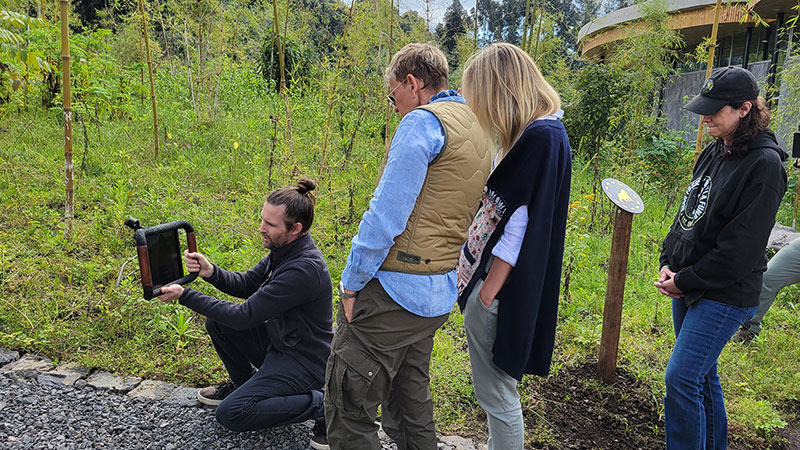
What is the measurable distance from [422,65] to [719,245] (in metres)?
1.25

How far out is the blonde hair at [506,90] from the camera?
1.69 meters

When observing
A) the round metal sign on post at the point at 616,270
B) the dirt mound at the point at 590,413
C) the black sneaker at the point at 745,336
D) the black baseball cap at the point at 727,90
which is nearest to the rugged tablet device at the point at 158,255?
the dirt mound at the point at 590,413

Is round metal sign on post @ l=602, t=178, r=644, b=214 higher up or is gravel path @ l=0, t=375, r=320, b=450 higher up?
round metal sign on post @ l=602, t=178, r=644, b=214

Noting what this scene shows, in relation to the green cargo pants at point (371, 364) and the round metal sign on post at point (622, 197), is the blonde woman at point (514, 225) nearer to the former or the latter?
the green cargo pants at point (371, 364)

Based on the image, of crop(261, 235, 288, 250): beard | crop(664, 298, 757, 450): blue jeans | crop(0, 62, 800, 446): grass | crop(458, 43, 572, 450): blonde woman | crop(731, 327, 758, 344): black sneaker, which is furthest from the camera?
crop(731, 327, 758, 344): black sneaker

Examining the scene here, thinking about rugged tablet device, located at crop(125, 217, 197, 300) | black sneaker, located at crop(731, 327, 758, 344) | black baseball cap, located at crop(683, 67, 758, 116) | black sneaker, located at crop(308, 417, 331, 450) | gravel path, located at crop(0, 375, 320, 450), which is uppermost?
black baseball cap, located at crop(683, 67, 758, 116)

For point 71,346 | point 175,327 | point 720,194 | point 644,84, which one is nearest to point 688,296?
point 720,194

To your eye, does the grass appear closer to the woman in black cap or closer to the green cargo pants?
the woman in black cap

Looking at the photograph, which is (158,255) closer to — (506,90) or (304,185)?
(304,185)

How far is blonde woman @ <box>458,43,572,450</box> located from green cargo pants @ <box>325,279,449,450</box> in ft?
0.71

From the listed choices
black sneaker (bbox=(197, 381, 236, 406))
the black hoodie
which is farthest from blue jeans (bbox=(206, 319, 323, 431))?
the black hoodie

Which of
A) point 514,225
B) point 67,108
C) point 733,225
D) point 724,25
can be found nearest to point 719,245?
point 733,225

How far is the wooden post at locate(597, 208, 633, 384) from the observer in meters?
2.71

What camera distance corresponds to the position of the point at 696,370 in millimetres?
1979
